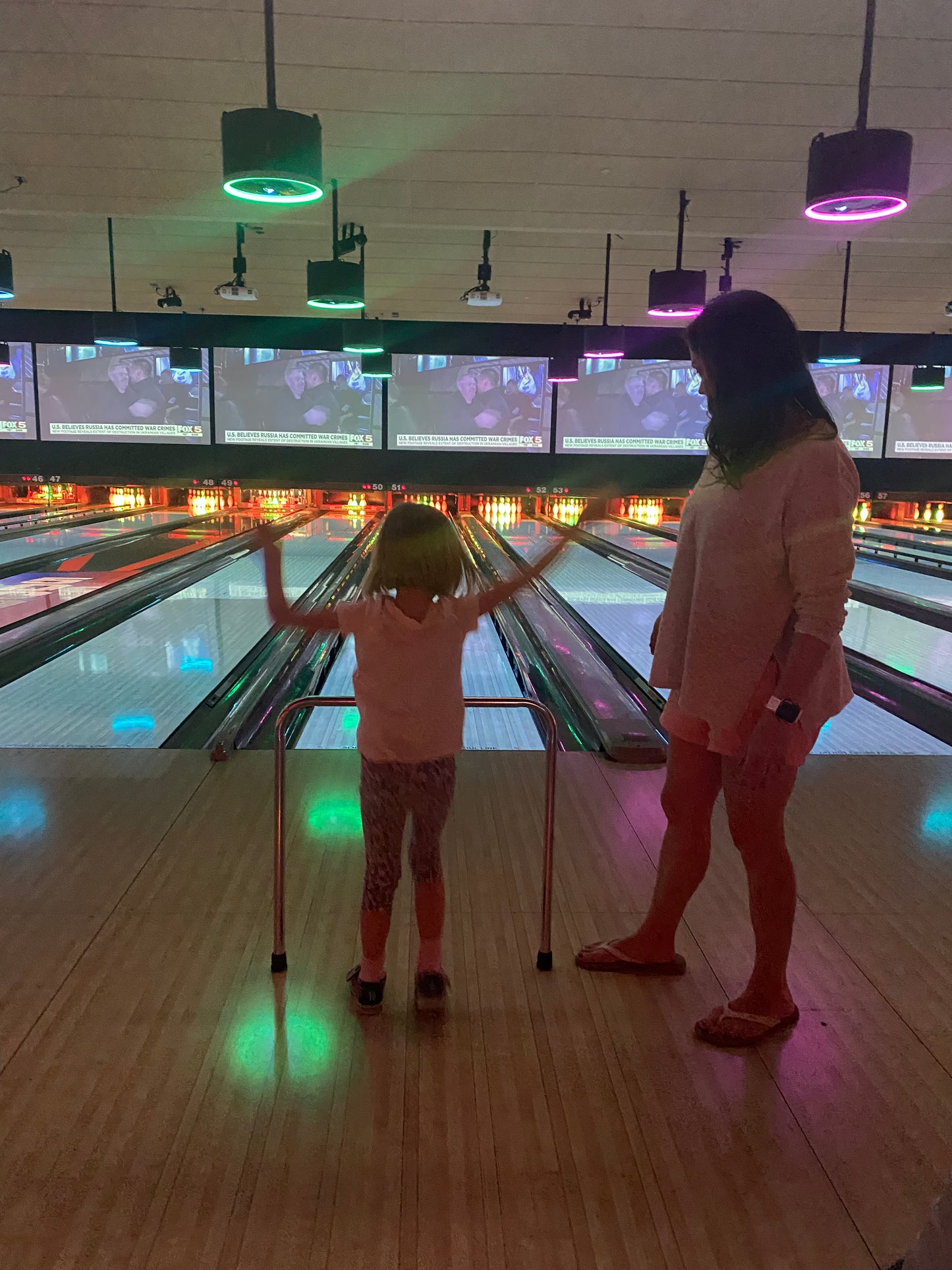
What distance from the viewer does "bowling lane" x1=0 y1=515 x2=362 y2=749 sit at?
375cm

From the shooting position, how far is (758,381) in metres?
1.42

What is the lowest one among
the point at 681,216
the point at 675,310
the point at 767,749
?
the point at 767,749

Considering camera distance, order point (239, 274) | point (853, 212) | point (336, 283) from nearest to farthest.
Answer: point (853, 212) → point (336, 283) → point (239, 274)

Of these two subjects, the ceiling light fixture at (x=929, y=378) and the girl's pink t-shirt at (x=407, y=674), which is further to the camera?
the ceiling light fixture at (x=929, y=378)

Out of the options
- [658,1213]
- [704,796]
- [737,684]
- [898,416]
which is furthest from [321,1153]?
[898,416]

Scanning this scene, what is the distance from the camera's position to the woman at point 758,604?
4.51 ft

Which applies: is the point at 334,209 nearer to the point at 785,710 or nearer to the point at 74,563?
the point at 785,710

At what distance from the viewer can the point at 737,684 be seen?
4.90 feet

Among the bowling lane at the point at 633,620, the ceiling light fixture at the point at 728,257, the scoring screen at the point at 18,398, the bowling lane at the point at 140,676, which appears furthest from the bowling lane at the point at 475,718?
the scoring screen at the point at 18,398

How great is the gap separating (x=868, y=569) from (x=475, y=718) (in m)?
6.72

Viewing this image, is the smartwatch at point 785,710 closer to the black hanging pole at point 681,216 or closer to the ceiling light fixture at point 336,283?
the black hanging pole at point 681,216

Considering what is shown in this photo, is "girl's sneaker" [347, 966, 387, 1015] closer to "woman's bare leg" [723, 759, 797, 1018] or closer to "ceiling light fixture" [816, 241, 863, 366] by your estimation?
"woman's bare leg" [723, 759, 797, 1018]

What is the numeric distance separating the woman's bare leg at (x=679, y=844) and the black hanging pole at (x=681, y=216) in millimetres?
3923

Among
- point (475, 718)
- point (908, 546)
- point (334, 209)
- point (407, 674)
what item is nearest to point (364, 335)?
point (334, 209)
